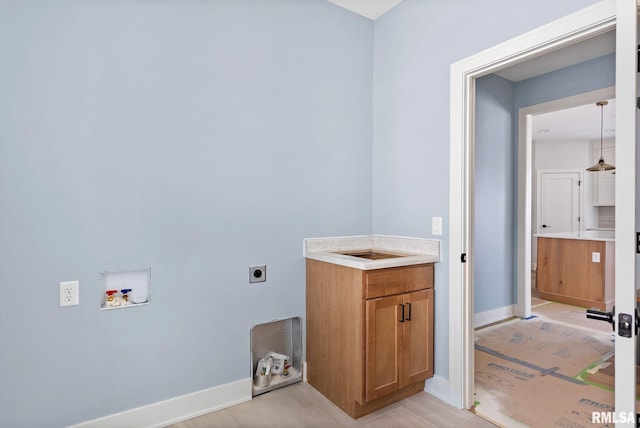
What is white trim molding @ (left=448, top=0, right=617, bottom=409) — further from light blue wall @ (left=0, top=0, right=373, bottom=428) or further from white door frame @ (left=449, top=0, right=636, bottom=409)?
light blue wall @ (left=0, top=0, right=373, bottom=428)

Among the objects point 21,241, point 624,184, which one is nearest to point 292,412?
point 21,241

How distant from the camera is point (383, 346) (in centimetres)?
216

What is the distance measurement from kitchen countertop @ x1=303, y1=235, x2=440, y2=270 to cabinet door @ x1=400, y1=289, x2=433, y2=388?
0.23m

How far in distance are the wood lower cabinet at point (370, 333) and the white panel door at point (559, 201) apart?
6.79 metres

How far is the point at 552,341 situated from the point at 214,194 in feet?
10.7

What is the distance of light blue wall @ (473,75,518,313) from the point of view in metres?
3.81

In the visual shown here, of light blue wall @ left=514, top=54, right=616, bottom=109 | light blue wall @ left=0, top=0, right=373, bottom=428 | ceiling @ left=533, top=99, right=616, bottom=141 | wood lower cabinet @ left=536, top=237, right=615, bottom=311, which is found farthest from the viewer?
ceiling @ left=533, top=99, right=616, bottom=141

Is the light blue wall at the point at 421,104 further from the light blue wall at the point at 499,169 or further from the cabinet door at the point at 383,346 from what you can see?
the light blue wall at the point at 499,169

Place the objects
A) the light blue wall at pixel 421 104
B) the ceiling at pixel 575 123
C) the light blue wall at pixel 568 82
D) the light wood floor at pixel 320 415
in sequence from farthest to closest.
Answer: the ceiling at pixel 575 123, the light blue wall at pixel 568 82, the light blue wall at pixel 421 104, the light wood floor at pixel 320 415

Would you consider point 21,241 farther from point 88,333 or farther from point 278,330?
point 278,330

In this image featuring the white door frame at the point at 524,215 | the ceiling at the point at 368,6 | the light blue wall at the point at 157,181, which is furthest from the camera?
the white door frame at the point at 524,215

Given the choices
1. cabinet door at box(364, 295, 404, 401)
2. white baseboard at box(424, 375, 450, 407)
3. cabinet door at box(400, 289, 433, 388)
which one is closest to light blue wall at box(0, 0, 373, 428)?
cabinet door at box(364, 295, 404, 401)

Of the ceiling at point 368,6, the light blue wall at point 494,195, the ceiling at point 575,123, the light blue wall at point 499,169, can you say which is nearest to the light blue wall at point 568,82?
the light blue wall at point 499,169

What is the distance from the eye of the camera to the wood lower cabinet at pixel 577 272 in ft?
14.5
